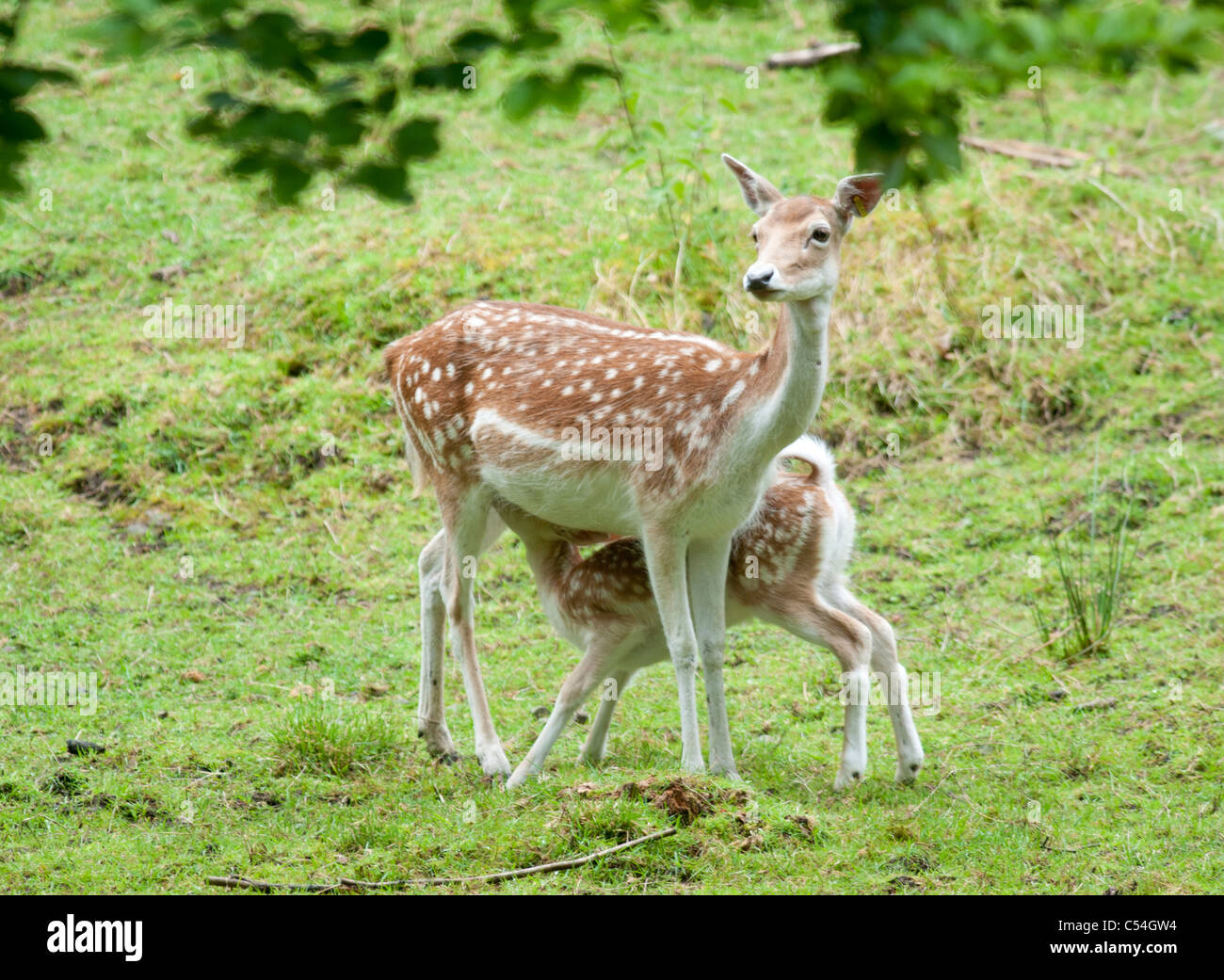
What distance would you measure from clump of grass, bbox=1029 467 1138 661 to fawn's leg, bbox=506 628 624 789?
92.3 inches

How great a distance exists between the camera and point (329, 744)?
6008 mm

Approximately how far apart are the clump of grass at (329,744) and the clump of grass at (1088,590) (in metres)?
3.30

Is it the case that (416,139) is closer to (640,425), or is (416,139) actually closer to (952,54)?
(952,54)

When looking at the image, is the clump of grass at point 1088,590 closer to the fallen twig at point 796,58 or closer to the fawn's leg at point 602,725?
the fawn's leg at point 602,725

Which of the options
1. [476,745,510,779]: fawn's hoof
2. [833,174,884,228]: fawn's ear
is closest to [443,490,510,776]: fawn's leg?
[476,745,510,779]: fawn's hoof

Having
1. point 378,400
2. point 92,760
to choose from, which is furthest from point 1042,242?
point 92,760

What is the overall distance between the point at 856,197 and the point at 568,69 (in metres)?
2.73

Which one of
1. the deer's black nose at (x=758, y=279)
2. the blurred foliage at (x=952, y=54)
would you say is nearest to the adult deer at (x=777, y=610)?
the deer's black nose at (x=758, y=279)

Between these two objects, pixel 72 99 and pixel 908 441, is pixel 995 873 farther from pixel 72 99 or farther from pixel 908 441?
pixel 72 99

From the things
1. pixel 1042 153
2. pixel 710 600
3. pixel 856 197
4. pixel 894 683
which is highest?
pixel 856 197

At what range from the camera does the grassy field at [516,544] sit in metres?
5.23

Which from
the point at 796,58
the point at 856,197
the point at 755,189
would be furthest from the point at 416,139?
the point at 796,58

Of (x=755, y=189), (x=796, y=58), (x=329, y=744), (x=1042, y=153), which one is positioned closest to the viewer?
(x=755, y=189)

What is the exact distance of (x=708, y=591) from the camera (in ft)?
19.9
